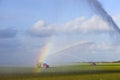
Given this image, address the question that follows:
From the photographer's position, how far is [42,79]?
2244 inches

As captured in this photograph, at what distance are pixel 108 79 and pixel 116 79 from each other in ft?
6.15

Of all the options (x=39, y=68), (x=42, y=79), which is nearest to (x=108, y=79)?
(x=42, y=79)

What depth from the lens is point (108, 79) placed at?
52562 mm

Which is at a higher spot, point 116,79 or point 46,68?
point 46,68

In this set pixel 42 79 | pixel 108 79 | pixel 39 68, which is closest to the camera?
pixel 108 79

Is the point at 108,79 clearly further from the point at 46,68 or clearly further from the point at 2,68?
the point at 2,68

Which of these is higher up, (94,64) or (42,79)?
(94,64)

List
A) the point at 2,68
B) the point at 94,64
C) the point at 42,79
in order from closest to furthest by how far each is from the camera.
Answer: the point at 42,79 < the point at 2,68 < the point at 94,64

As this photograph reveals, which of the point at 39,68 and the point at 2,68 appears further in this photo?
the point at 2,68

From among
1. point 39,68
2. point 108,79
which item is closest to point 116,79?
point 108,79

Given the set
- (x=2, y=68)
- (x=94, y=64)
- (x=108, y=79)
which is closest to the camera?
(x=108, y=79)

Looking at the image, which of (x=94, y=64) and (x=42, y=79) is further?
(x=94, y=64)

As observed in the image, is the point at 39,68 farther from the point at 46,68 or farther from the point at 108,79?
the point at 108,79

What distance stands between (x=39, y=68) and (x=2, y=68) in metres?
15.3
